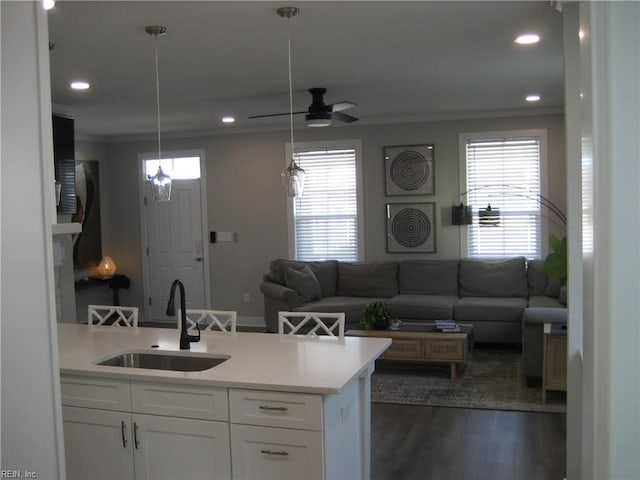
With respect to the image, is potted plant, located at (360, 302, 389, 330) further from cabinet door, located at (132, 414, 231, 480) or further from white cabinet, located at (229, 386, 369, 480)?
cabinet door, located at (132, 414, 231, 480)

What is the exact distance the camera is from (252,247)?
8.50m

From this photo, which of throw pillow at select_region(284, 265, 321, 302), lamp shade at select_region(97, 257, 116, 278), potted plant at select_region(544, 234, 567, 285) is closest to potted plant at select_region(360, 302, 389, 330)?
throw pillow at select_region(284, 265, 321, 302)

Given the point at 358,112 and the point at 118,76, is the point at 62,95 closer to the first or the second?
the point at 118,76

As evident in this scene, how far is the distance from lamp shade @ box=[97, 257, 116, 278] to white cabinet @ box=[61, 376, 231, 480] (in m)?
5.98

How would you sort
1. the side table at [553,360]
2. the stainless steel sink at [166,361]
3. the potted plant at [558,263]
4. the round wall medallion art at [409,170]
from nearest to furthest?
the stainless steel sink at [166,361]
the potted plant at [558,263]
the side table at [553,360]
the round wall medallion art at [409,170]

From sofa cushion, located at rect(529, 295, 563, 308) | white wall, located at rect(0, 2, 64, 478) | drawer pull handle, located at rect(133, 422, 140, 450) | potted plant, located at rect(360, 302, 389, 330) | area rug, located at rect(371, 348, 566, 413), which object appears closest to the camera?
white wall, located at rect(0, 2, 64, 478)

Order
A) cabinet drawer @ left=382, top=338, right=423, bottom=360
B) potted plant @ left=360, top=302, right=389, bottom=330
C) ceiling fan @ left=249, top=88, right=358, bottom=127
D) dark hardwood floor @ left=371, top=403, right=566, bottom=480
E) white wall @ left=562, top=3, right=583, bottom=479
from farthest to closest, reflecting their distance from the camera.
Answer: potted plant @ left=360, top=302, right=389, bottom=330, cabinet drawer @ left=382, top=338, right=423, bottom=360, ceiling fan @ left=249, top=88, right=358, bottom=127, dark hardwood floor @ left=371, top=403, right=566, bottom=480, white wall @ left=562, top=3, right=583, bottom=479

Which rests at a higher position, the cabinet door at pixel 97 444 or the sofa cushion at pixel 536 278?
the sofa cushion at pixel 536 278

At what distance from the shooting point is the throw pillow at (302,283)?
7277mm

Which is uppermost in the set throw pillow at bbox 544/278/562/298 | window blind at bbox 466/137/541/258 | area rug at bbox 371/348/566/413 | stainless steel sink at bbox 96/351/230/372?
window blind at bbox 466/137/541/258

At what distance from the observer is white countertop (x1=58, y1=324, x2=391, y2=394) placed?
110 inches

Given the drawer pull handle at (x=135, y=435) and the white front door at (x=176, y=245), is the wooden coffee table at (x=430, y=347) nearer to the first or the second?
the drawer pull handle at (x=135, y=435)

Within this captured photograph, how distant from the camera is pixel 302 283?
287 inches

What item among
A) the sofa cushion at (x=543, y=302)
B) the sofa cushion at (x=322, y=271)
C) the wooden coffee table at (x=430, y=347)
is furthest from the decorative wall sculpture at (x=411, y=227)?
the wooden coffee table at (x=430, y=347)
